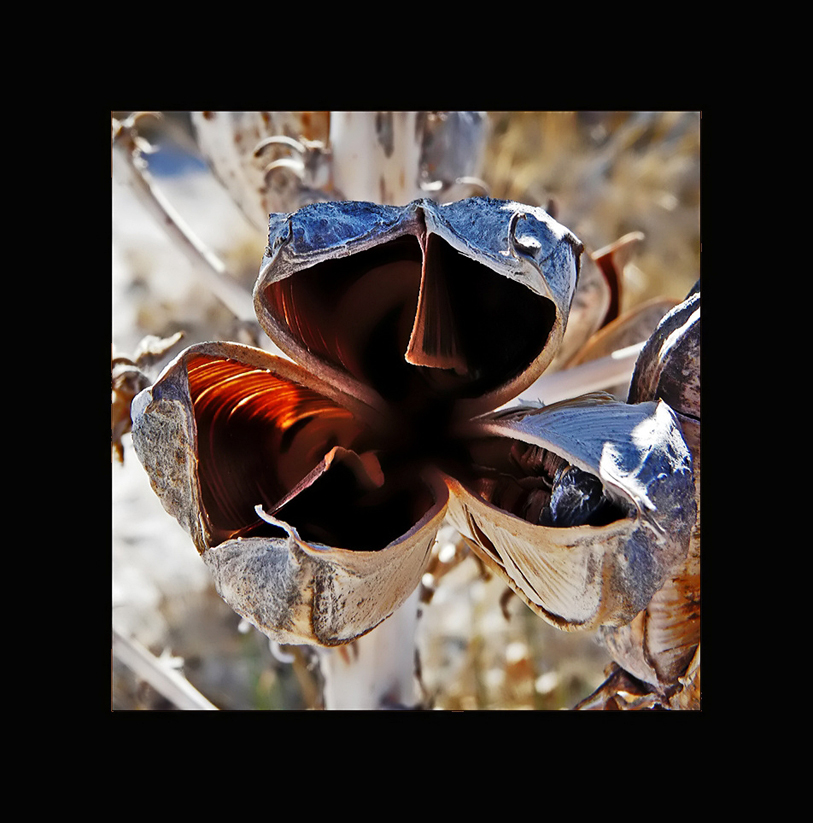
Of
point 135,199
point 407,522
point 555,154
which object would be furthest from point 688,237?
point 407,522

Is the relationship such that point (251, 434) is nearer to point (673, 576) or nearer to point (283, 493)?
point (283, 493)

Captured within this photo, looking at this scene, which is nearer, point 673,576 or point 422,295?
point 422,295

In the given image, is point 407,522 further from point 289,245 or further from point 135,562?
point 135,562

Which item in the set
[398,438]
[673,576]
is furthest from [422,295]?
[673,576]

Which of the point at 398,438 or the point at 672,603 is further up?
the point at 398,438

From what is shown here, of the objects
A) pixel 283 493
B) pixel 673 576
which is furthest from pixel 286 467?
pixel 673 576

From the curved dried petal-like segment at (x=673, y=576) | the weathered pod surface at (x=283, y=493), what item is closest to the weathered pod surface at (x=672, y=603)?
the curved dried petal-like segment at (x=673, y=576)

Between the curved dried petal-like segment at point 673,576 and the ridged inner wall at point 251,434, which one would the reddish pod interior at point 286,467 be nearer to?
the ridged inner wall at point 251,434
